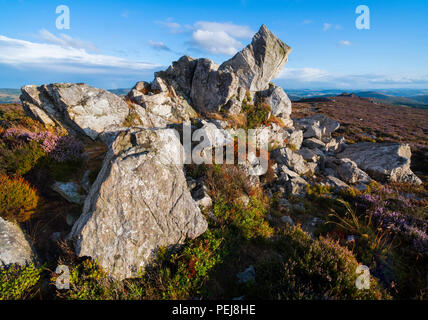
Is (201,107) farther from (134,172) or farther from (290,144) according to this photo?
(134,172)

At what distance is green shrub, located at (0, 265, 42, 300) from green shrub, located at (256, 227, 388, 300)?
5316mm

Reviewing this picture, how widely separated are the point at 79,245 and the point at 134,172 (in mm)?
2133

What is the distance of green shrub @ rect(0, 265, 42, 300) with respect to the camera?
3.58 meters

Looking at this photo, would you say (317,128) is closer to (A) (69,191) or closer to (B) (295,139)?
(B) (295,139)

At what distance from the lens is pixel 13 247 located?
14.4 feet

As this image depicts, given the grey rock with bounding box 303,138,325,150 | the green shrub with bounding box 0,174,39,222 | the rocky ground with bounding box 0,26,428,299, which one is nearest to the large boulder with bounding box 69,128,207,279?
the rocky ground with bounding box 0,26,428,299

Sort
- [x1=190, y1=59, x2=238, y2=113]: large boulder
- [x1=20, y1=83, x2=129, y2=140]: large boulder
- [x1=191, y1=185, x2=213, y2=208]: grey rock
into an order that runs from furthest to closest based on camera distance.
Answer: [x1=190, y1=59, x2=238, y2=113]: large boulder → [x1=20, y1=83, x2=129, y2=140]: large boulder → [x1=191, y1=185, x2=213, y2=208]: grey rock

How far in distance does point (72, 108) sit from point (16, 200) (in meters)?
5.71

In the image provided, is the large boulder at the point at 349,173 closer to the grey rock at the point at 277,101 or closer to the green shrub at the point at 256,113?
the green shrub at the point at 256,113

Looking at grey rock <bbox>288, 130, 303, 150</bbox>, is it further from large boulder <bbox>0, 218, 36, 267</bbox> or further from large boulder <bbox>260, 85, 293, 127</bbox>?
large boulder <bbox>0, 218, 36, 267</bbox>

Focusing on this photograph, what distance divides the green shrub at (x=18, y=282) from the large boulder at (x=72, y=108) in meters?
6.60

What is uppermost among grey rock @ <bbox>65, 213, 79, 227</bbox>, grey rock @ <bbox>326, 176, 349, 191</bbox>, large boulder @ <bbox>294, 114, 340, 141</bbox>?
large boulder @ <bbox>294, 114, 340, 141</bbox>

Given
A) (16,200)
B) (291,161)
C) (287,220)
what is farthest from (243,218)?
(16,200)
